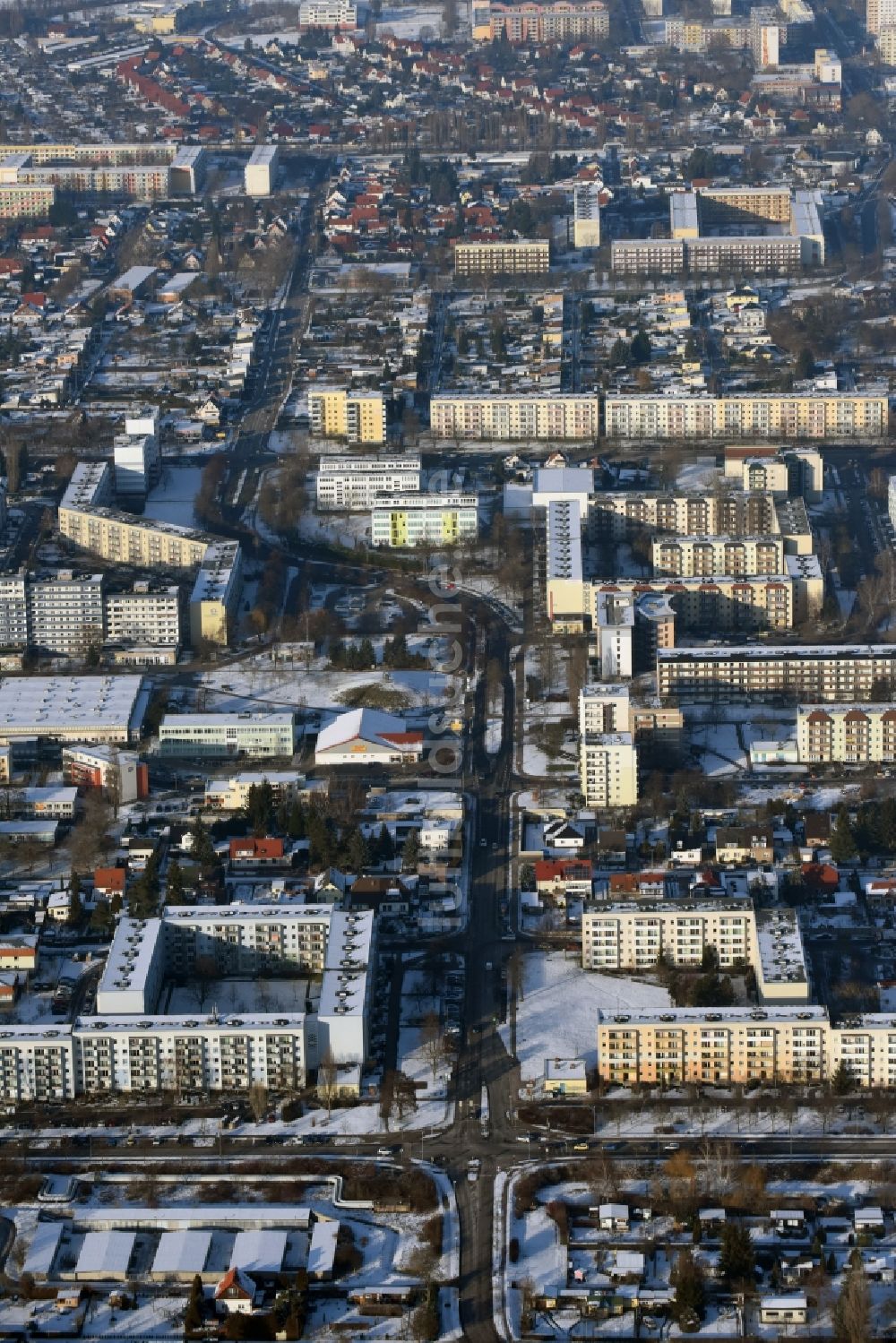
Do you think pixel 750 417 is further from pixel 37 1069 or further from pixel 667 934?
pixel 37 1069

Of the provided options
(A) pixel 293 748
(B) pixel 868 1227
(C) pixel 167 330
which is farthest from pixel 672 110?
(B) pixel 868 1227

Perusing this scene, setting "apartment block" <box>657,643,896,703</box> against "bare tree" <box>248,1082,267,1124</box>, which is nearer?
"bare tree" <box>248,1082,267,1124</box>

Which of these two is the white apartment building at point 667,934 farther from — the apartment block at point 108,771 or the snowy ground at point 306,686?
the snowy ground at point 306,686

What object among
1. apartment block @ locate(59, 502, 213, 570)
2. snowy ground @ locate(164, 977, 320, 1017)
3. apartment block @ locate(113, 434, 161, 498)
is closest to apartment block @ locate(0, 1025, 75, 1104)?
snowy ground @ locate(164, 977, 320, 1017)

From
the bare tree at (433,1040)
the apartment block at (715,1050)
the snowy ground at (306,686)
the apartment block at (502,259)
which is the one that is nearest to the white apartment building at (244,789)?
the snowy ground at (306,686)

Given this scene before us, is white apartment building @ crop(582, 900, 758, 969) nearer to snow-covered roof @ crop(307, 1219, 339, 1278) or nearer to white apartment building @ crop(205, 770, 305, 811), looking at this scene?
white apartment building @ crop(205, 770, 305, 811)

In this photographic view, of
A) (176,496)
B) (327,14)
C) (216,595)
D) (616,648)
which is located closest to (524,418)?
(176,496)
